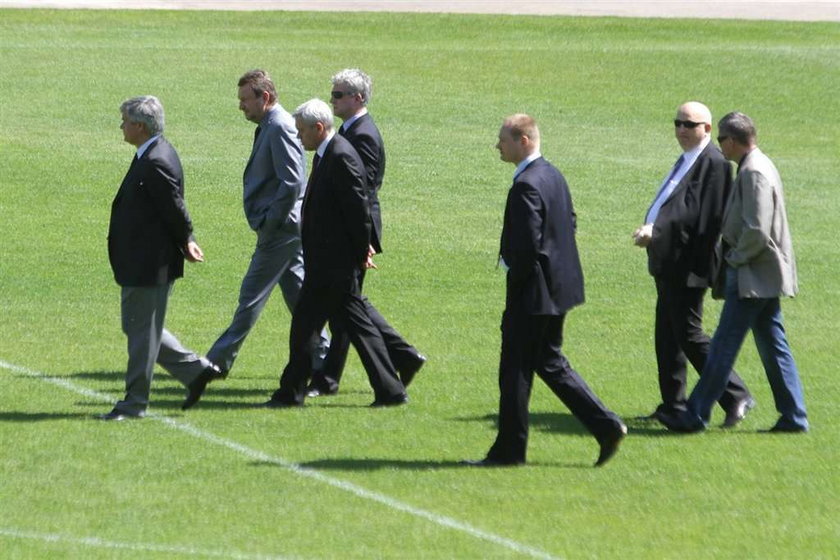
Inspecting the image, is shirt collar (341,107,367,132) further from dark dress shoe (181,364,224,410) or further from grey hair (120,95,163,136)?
dark dress shoe (181,364,224,410)

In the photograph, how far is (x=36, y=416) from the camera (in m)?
10.5

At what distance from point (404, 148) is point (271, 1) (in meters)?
13.7

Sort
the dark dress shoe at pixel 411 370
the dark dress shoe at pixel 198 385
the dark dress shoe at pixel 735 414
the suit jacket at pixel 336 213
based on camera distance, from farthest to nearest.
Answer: the dark dress shoe at pixel 411 370 → the dark dress shoe at pixel 198 385 → the suit jacket at pixel 336 213 → the dark dress shoe at pixel 735 414

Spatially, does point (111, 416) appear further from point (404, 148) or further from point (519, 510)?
point (404, 148)

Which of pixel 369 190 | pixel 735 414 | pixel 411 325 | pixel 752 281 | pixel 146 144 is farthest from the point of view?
pixel 411 325

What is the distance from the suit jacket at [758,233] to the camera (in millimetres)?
9930

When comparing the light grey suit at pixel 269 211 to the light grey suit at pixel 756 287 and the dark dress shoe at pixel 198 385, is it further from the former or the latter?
the light grey suit at pixel 756 287

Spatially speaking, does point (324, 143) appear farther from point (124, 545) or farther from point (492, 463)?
point (124, 545)

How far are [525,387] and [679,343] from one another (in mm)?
1585

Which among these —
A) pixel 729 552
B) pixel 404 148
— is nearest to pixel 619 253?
pixel 404 148

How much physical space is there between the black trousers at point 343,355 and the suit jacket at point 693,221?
73.0 inches

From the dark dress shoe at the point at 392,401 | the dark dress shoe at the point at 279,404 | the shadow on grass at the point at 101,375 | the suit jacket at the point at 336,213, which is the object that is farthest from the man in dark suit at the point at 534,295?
the shadow on grass at the point at 101,375

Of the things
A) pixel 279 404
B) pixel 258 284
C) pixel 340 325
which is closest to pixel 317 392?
pixel 279 404

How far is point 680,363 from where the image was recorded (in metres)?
10.6
